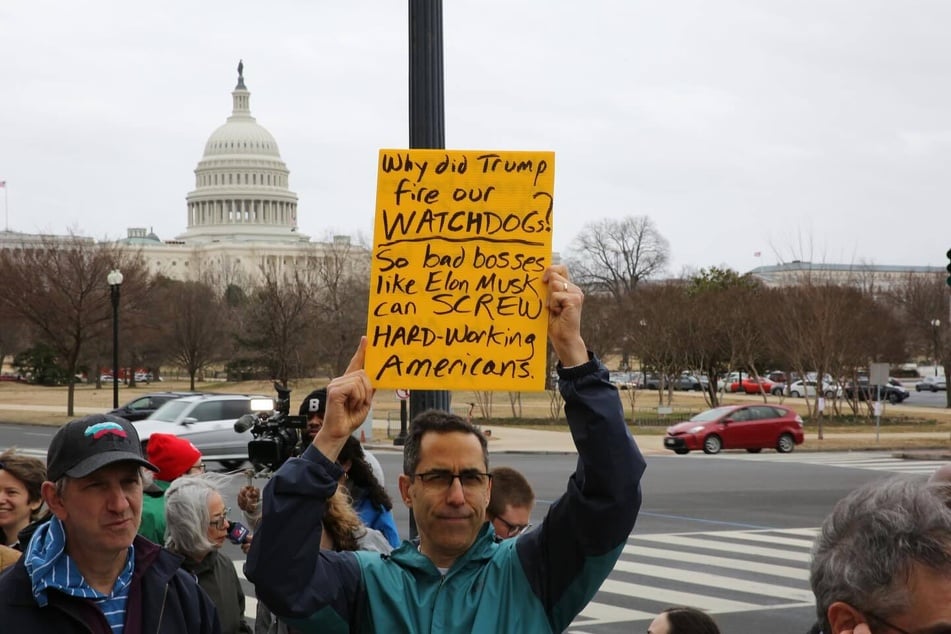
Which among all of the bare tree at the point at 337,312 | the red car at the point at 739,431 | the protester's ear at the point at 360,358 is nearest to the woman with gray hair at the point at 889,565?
the protester's ear at the point at 360,358

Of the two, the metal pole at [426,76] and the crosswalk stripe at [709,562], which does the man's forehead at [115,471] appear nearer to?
the metal pole at [426,76]

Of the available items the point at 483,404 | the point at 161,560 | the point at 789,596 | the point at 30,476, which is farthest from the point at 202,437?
the point at 483,404

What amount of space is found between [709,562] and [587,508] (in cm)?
1104

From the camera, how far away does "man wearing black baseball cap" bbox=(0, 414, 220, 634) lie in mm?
3396

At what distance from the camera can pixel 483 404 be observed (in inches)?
1994

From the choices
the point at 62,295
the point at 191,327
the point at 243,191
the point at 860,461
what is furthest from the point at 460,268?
the point at 243,191

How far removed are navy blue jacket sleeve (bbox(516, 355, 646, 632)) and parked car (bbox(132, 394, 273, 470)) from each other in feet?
70.9

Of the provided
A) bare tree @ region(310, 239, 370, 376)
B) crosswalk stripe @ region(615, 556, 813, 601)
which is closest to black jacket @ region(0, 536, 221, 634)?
crosswalk stripe @ region(615, 556, 813, 601)

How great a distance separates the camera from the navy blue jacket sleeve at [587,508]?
3.23 meters

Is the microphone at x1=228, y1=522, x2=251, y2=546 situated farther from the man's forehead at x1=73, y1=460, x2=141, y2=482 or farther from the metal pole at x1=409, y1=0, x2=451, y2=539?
the man's forehead at x1=73, y1=460, x2=141, y2=482

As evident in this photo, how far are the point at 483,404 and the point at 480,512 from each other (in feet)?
155

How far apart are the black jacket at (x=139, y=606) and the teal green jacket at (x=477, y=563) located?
0.41 metres

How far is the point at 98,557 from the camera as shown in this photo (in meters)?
3.49

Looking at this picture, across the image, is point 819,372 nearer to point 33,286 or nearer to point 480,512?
point 33,286
